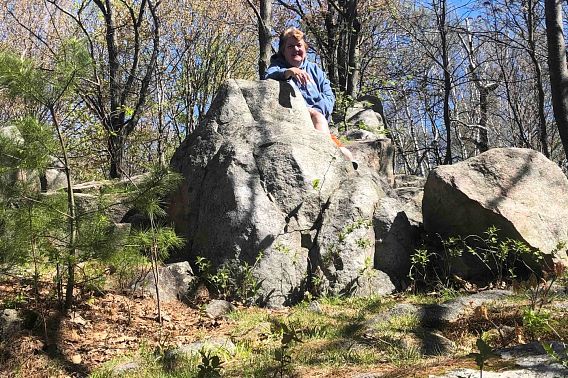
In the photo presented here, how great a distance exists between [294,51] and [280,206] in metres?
2.48

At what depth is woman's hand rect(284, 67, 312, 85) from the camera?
722 centimetres

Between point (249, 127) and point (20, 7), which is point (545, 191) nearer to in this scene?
point (249, 127)

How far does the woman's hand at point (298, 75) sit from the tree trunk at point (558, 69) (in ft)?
10.0

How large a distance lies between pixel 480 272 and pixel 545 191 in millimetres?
1232

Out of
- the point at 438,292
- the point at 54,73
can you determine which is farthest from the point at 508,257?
the point at 54,73

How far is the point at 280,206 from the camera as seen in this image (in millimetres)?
5980

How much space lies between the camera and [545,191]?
6.14 metres

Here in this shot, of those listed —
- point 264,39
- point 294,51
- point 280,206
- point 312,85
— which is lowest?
point 280,206

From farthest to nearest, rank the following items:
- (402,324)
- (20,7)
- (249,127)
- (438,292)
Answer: (20,7) → (249,127) → (438,292) → (402,324)

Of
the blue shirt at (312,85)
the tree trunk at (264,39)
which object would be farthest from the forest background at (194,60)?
the blue shirt at (312,85)

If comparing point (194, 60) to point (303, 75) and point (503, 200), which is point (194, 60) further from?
point (503, 200)

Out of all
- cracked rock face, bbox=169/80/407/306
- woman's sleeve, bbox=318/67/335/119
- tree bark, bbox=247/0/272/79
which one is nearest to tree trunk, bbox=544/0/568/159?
cracked rock face, bbox=169/80/407/306

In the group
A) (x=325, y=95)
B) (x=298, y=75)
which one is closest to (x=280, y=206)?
(x=298, y=75)

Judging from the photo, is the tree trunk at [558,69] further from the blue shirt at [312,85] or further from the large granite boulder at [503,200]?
the blue shirt at [312,85]
